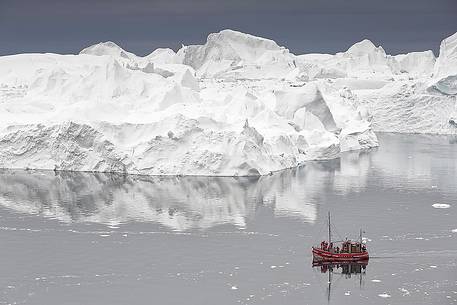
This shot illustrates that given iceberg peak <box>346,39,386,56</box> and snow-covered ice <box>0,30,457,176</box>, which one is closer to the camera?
snow-covered ice <box>0,30,457,176</box>

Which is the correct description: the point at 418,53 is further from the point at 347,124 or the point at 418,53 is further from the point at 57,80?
the point at 57,80

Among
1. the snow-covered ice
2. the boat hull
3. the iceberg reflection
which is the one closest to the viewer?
the boat hull

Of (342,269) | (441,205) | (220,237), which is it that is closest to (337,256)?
(342,269)

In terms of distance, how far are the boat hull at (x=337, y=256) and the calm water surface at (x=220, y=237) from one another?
422 mm

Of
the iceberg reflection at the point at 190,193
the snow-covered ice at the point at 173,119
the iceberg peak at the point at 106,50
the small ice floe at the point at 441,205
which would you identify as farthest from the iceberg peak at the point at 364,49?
the small ice floe at the point at 441,205

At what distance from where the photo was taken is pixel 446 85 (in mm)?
91438

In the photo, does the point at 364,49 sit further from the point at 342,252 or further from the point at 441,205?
the point at 342,252

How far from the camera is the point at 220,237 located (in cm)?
3394

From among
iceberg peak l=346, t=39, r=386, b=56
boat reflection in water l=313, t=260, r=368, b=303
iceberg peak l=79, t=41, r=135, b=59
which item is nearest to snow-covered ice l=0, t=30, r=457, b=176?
iceberg peak l=79, t=41, r=135, b=59

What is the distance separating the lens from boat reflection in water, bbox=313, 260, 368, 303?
93.4 ft

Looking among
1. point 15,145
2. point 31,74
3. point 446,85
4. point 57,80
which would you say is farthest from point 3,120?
point 446,85

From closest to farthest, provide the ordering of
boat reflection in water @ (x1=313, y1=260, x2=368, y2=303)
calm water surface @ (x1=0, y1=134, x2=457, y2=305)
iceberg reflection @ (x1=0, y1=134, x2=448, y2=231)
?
calm water surface @ (x1=0, y1=134, x2=457, y2=305)
boat reflection in water @ (x1=313, y1=260, x2=368, y2=303)
iceberg reflection @ (x1=0, y1=134, x2=448, y2=231)

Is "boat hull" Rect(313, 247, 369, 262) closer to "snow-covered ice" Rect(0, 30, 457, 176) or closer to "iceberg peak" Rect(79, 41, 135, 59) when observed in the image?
"snow-covered ice" Rect(0, 30, 457, 176)

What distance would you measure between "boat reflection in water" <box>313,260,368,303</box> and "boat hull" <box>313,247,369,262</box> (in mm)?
145
